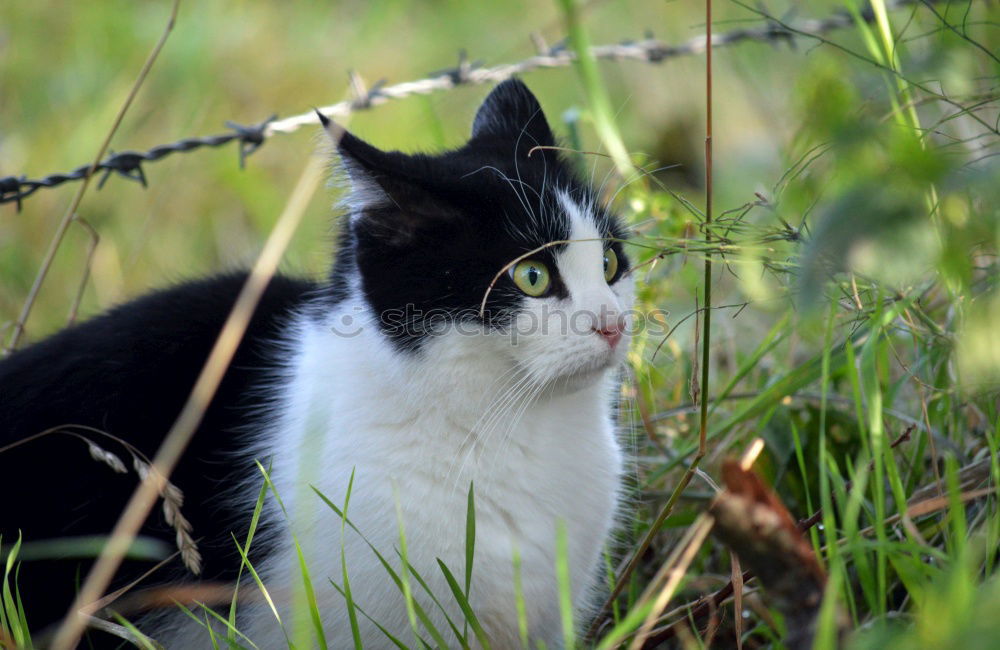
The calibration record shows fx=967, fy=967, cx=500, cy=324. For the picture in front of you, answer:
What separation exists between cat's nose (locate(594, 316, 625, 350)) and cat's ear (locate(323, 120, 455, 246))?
0.31 m

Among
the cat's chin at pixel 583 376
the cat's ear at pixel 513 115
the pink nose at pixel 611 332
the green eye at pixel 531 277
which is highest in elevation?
the cat's ear at pixel 513 115

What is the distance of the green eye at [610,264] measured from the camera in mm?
1646

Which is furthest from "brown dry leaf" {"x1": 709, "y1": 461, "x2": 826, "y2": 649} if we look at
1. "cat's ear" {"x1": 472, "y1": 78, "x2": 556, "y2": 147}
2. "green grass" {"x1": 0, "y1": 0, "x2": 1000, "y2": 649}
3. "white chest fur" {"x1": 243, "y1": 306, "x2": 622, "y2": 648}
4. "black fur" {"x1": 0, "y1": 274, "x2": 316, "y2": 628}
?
"cat's ear" {"x1": 472, "y1": 78, "x2": 556, "y2": 147}

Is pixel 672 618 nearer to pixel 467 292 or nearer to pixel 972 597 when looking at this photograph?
pixel 467 292

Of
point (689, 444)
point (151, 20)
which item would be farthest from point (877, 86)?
point (151, 20)

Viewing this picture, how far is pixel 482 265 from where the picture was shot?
1.55 m

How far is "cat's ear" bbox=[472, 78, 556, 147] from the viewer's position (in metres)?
1.89

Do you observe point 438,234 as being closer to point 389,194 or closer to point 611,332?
point 389,194

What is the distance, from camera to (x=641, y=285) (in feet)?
6.55

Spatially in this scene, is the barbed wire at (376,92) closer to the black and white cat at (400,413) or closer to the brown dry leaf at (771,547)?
the black and white cat at (400,413)

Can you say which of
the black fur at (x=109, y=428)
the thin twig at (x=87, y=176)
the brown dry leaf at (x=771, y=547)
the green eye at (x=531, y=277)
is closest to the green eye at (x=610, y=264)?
the green eye at (x=531, y=277)

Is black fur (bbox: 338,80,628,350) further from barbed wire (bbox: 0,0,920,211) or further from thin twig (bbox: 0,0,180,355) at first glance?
thin twig (bbox: 0,0,180,355)

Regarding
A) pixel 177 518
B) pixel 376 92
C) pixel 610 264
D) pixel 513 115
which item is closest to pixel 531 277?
pixel 610 264

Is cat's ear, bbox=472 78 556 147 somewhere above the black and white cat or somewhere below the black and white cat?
above
